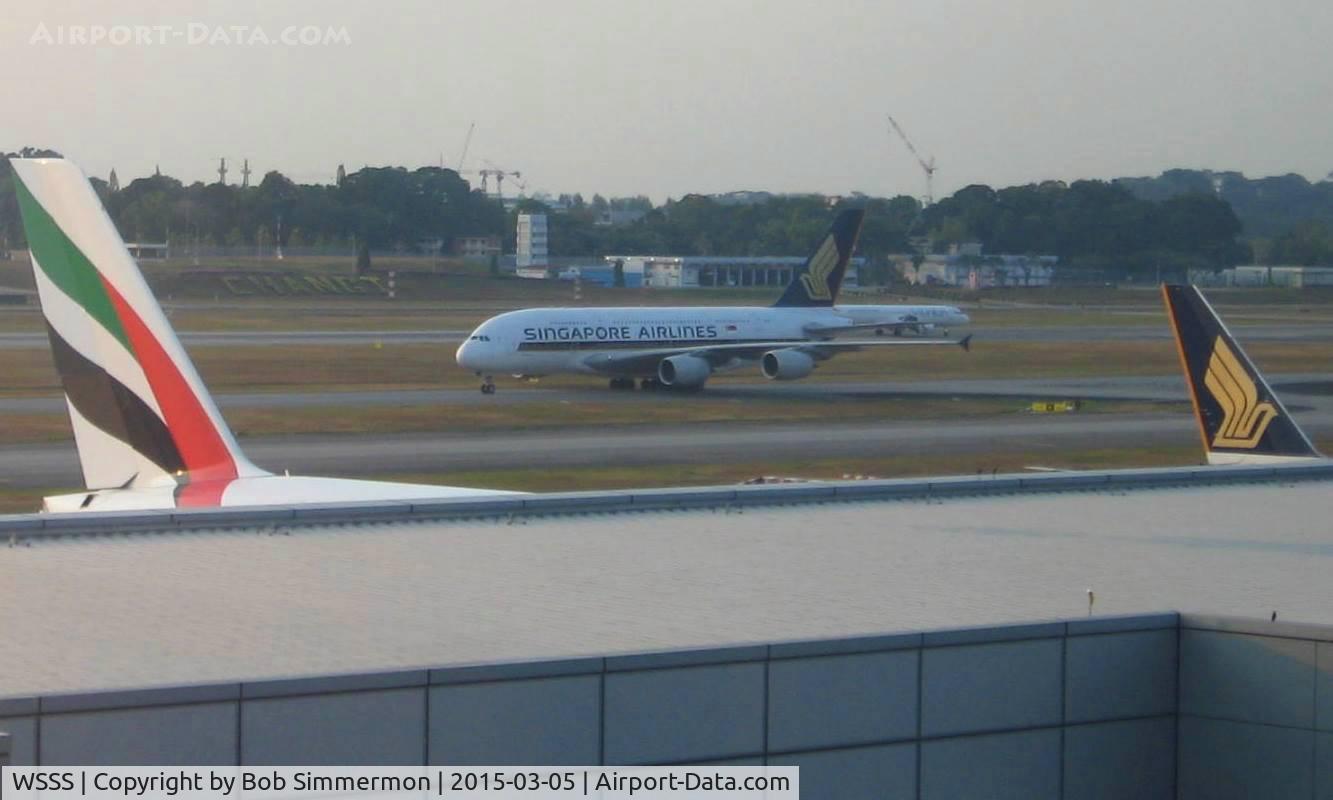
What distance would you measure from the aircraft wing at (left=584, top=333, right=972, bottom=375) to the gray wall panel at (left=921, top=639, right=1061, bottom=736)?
52502 millimetres

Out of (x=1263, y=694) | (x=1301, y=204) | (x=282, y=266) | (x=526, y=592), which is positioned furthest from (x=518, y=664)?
(x=1301, y=204)

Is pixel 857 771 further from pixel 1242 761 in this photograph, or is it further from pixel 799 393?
pixel 799 393

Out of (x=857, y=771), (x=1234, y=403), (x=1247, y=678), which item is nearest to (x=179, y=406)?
(x=857, y=771)

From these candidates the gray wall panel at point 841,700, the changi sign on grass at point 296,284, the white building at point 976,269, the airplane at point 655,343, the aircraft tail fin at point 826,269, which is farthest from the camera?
→ the white building at point 976,269

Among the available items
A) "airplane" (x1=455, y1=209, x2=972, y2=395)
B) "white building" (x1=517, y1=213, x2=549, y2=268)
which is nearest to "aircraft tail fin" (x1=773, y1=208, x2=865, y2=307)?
A: "airplane" (x1=455, y1=209, x2=972, y2=395)

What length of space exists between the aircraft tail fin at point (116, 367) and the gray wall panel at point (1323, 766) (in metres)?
12.2

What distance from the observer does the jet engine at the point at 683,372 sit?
218 ft

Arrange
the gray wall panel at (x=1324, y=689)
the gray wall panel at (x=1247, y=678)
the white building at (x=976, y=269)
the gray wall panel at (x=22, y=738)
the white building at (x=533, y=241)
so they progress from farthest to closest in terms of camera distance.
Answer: the white building at (x=533, y=241), the white building at (x=976, y=269), the gray wall panel at (x=1247, y=678), the gray wall panel at (x=1324, y=689), the gray wall panel at (x=22, y=738)

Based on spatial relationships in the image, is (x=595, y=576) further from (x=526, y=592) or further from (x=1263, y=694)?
(x=1263, y=694)

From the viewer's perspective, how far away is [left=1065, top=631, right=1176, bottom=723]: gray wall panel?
13070 mm

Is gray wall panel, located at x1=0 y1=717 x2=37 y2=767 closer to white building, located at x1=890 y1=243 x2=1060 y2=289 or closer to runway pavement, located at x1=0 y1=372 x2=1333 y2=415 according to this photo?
runway pavement, located at x1=0 y1=372 x2=1333 y2=415

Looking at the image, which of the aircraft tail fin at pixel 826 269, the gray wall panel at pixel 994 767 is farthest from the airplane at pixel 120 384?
the aircraft tail fin at pixel 826 269

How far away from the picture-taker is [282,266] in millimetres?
159500

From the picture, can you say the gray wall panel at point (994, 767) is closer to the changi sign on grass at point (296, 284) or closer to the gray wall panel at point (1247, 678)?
the gray wall panel at point (1247, 678)
